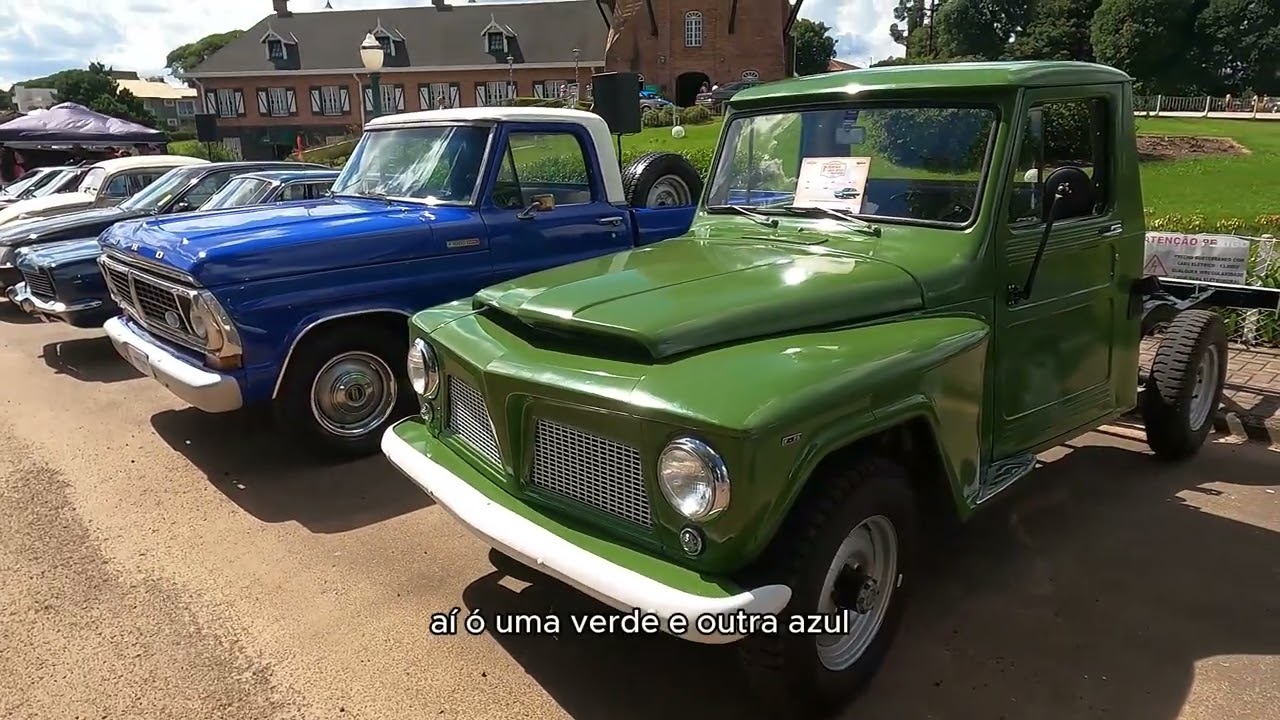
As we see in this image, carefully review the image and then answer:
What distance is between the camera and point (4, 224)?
11031mm

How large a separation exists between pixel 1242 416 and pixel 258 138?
186ft

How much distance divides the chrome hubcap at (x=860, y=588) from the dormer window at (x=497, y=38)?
51.1 m

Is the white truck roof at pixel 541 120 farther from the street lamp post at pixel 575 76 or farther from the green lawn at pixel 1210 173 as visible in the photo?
the street lamp post at pixel 575 76

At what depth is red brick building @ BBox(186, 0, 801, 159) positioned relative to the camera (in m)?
49.1

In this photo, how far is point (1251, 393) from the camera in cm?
600

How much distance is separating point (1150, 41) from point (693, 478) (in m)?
54.2

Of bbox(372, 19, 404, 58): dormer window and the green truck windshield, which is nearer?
the green truck windshield

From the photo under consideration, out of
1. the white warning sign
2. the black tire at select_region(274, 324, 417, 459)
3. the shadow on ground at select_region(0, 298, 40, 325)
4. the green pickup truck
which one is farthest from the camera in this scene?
the shadow on ground at select_region(0, 298, 40, 325)

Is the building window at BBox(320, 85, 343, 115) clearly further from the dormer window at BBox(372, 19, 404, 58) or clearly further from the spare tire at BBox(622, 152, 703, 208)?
the spare tire at BBox(622, 152, 703, 208)

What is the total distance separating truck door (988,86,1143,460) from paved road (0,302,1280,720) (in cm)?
64

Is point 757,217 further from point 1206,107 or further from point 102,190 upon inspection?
point 1206,107

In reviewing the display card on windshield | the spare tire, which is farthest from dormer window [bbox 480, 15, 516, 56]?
the display card on windshield

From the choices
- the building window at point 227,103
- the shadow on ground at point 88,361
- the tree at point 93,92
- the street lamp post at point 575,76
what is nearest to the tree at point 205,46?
the tree at point 93,92

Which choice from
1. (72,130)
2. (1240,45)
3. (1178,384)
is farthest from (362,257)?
(1240,45)
